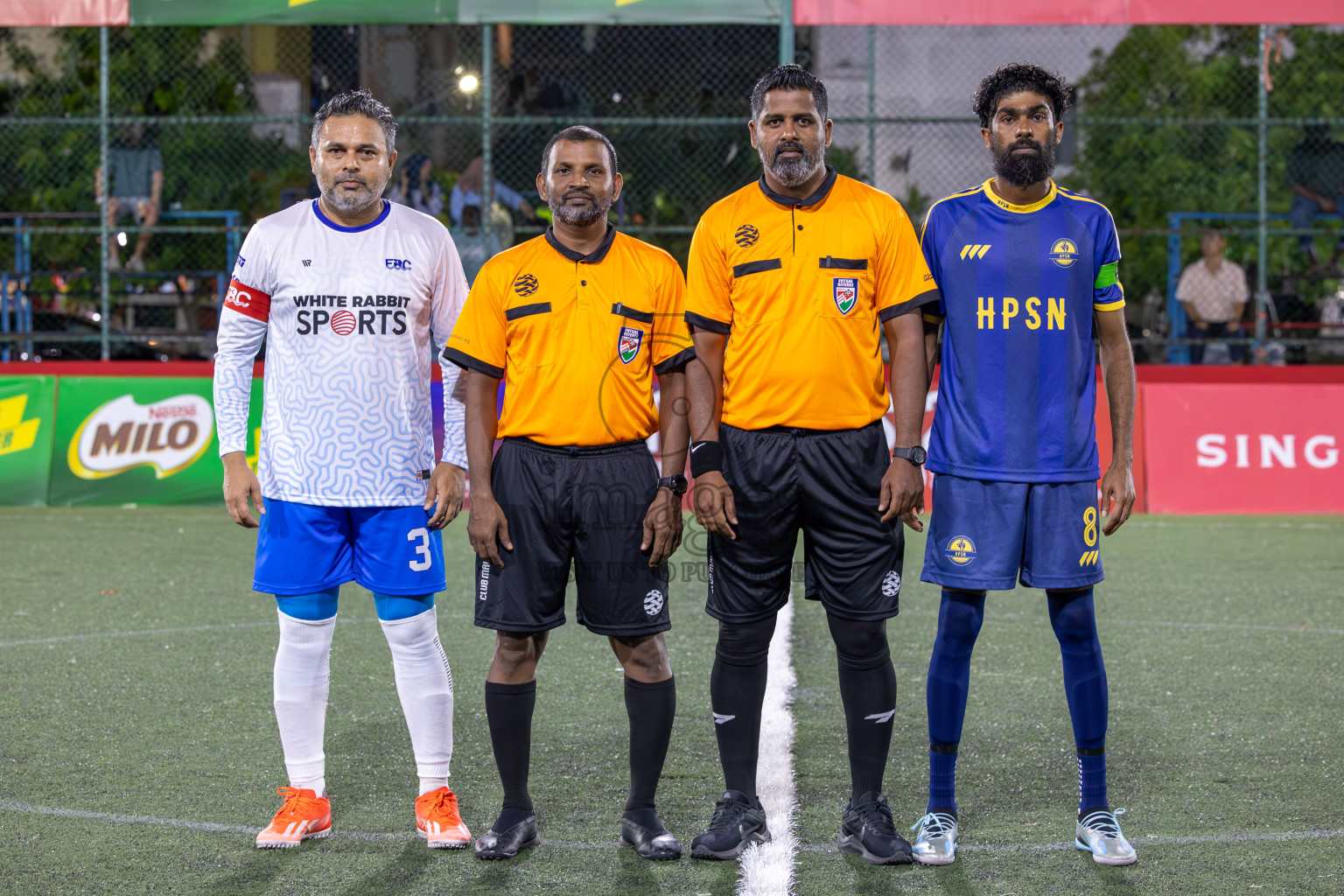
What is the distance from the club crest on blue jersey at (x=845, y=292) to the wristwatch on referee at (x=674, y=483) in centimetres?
63

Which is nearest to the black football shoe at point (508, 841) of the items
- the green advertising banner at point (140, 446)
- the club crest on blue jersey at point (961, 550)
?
the club crest on blue jersey at point (961, 550)

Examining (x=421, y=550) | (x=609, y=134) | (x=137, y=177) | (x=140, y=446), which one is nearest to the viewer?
(x=421, y=550)

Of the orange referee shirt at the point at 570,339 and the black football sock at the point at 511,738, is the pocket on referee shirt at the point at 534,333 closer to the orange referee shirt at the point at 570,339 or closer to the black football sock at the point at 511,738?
the orange referee shirt at the point at 570,339

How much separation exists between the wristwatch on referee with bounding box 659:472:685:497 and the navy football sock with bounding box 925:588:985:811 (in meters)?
0.80

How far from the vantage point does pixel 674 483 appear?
13.0ft

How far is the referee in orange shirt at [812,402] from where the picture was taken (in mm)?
3920

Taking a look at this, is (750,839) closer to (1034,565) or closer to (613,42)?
(1034,565)

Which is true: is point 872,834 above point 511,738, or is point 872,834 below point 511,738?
below

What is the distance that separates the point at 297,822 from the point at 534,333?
1524 millimetres

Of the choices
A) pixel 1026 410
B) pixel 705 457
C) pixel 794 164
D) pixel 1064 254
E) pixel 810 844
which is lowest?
pixel 810 844

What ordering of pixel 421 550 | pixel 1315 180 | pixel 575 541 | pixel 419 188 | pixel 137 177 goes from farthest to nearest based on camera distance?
pixel 419 188
pixel 137 177
pixel 1315 180
pixel 421 550
pixel 575 541

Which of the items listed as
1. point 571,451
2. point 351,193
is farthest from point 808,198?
point 351,193

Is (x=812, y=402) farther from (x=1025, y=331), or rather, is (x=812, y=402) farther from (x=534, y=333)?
(x=534, y=333)

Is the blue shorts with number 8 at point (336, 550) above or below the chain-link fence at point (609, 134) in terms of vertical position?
below
